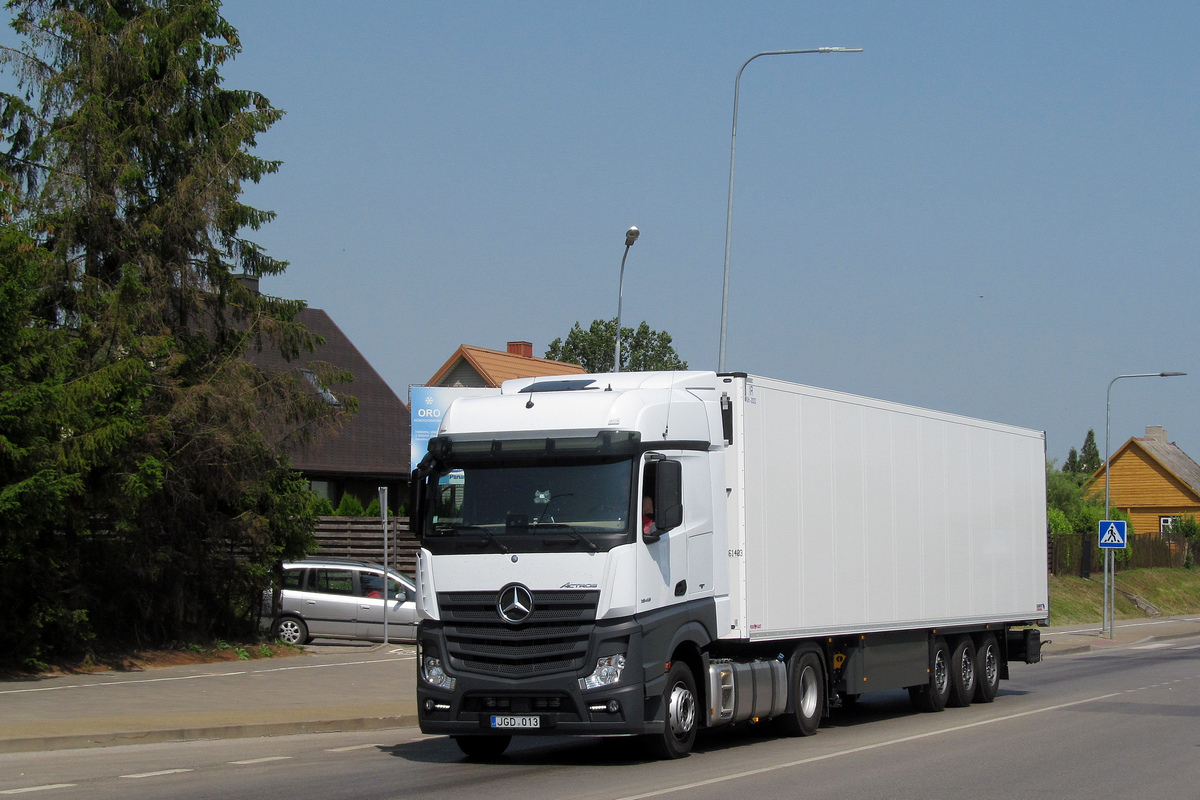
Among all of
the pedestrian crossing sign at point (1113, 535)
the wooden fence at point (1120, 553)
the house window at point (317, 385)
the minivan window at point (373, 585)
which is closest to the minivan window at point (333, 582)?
the minivan window at point (373, 585)

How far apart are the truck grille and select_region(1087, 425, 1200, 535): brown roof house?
240 ft

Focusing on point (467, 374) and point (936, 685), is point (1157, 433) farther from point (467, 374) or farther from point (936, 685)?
point (936, 685)

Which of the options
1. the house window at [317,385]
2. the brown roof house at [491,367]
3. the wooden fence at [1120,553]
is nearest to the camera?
the house window at [317,385]

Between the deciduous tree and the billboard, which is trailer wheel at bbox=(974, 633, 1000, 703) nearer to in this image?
the billboard

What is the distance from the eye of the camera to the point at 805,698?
45.9 feet

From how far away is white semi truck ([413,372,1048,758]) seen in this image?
1099 cm

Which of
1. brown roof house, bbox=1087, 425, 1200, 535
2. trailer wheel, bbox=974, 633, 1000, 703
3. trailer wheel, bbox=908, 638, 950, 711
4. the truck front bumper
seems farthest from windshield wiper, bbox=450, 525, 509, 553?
brown roof house, bbox=1087, 425, 1200, 535

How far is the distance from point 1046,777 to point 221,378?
1380cm

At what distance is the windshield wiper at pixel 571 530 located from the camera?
11.0 m

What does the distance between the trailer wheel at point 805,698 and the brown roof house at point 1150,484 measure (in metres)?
69.1

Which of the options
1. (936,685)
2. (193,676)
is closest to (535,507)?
(936,685)

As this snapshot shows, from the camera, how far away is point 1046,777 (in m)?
11.0

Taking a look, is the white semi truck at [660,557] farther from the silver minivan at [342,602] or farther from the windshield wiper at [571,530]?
the silver minivan at [342,602]

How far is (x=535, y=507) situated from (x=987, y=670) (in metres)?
9.82
